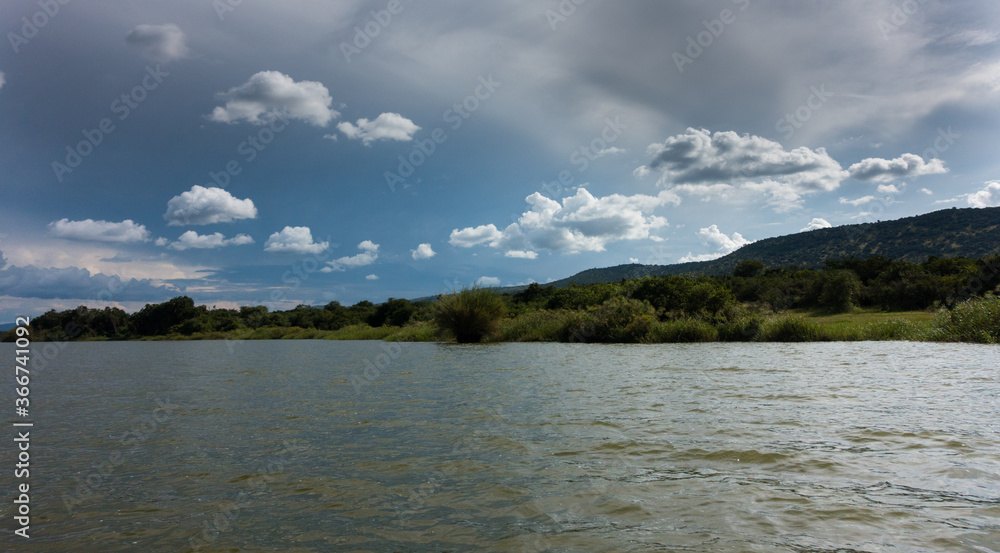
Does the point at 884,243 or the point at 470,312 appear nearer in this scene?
the point at 470,312

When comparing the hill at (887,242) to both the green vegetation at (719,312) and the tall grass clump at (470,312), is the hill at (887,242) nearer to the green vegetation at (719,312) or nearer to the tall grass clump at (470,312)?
the green vegetation at (719,312)

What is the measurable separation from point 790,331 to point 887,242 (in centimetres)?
8618

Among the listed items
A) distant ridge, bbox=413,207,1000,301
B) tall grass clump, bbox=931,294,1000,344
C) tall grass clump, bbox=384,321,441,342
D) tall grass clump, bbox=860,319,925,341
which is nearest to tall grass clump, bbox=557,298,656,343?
tall grass clump, bbox=860,319,925,341

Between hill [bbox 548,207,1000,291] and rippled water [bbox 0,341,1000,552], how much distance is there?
64017 millimetres

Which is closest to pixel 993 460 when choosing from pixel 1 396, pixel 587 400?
pixel 587 400

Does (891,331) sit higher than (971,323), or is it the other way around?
(971,323)

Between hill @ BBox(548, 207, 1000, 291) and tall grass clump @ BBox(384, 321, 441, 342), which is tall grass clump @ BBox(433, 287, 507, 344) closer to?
tall grass clump @ BBox(384, 321, 441, 342)

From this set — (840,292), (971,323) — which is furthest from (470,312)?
(840,292)

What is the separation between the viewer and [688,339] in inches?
1265

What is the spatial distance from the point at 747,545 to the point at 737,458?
2.62 meters

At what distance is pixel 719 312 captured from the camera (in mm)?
34094

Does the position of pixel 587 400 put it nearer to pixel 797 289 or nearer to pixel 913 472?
pixel 913 472

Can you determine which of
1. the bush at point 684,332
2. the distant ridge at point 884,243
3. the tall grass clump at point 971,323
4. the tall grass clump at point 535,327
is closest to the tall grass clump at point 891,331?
the tall grass clump at point 971,323

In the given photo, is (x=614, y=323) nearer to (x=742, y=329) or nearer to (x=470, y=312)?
(x=742, y=329)
